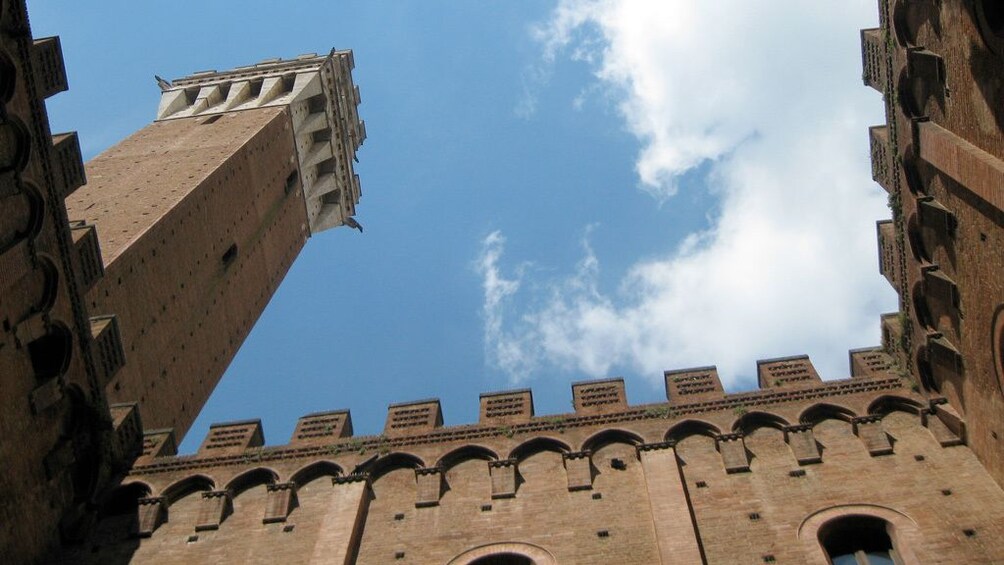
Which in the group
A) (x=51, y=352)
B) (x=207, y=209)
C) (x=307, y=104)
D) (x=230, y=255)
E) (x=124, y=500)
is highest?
(x=307, y=104)

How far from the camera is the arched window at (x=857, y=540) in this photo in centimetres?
1285

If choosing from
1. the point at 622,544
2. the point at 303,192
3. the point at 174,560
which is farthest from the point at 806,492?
the point at 303,192

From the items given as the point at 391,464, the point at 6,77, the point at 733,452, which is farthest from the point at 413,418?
the point at 6,77

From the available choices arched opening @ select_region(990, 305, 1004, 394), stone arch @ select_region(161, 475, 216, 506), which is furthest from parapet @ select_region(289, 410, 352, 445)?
arched opening @ select_region(990, 305, 1004, 394)

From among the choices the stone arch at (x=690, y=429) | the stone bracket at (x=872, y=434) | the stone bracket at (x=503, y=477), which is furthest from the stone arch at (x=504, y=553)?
the stone bracket at (x=872, y=434)

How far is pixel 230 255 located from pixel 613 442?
632 inches

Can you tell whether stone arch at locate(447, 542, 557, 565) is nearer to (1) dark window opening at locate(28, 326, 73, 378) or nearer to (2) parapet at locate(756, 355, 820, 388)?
(2) parapet at locate(756, 355, 820, 388)

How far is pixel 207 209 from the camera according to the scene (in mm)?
25875

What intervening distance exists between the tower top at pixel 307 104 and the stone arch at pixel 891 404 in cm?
2480

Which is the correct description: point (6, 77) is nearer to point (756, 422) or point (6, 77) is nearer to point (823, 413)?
point (756, 422)

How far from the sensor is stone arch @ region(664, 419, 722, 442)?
15234 millimetres

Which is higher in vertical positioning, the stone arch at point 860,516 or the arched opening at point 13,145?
the arched opening at point 13,145

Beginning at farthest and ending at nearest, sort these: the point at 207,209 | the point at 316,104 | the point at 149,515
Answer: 1. the point at 316,104
2. the point at 207,209
3. the point at 149,515

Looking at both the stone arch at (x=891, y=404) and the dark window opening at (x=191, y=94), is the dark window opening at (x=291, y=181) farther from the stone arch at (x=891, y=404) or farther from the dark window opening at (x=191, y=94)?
the stone arch at (x=891, y=404)
